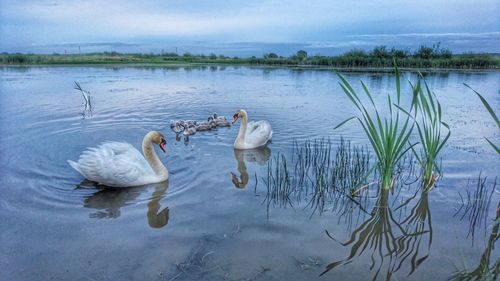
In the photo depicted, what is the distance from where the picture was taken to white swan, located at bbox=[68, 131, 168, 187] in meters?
5.80

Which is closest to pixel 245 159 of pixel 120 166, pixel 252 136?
pixel 252 136

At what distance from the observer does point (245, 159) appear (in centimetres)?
785

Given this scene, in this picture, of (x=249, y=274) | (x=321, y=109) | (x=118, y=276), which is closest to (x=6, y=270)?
(x=118, y=276)

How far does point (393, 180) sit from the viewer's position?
5.74m

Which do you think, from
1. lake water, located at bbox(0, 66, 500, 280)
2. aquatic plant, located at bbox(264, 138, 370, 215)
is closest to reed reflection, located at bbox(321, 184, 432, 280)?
lake water, located at bbox(0, 66, 500, 280)

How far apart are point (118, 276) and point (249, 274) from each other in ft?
4.25

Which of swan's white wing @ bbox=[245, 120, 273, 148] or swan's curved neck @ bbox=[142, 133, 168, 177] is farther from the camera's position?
swan's white wing @ bbox=[245, 120, 273, 148]

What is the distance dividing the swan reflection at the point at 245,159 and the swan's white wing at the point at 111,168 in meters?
1.48

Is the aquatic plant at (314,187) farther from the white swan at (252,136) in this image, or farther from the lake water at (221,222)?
the white swan at (252,136)

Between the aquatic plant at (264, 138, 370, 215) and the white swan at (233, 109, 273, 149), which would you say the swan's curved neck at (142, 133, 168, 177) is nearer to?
the aquatic plant at (264, 138, 370, 215)

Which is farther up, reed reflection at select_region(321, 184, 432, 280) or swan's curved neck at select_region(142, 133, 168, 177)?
swan's curved neck at select_region(142, 133, 168, 177)

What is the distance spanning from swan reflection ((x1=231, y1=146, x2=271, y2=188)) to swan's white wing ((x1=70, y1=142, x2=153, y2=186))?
148 cm

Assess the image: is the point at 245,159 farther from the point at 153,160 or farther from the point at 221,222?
the point at 221,222

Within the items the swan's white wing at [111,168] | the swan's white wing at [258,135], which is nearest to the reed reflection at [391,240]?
the swan's white wing at [111,168]
